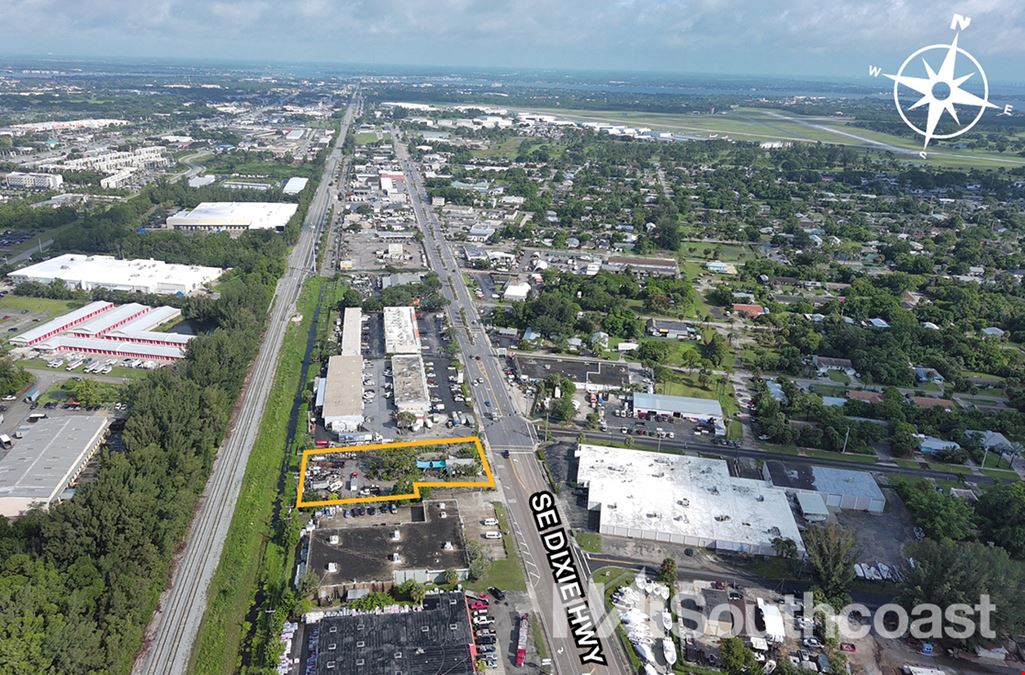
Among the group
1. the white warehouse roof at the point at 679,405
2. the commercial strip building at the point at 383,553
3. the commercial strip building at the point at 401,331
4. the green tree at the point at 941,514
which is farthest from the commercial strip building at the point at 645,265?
the commercial strip building at the point at 383,553

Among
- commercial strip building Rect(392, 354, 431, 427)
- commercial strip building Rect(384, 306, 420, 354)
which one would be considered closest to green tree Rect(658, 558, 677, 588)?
commercial strip building Rect(392, 354, 431, 427)

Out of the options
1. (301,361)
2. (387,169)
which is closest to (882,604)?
(301,361)

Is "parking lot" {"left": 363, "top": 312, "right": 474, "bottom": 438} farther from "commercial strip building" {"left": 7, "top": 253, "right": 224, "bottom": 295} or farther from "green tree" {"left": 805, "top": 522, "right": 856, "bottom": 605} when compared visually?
"commercial strip building" {"left": 7, "top": 253, "right": 224, "bottom": 295}

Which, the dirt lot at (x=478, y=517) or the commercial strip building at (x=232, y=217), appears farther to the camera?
the commercial strip building at (x=232, y=217)

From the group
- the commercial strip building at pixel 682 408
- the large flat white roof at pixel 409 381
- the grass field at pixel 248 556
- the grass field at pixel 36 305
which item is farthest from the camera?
the grass field at pixel 36 305

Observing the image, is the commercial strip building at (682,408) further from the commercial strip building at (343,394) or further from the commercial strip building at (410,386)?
the commercial strip building at (343,394)

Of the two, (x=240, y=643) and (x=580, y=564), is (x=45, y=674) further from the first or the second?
(x=580, y=564)
